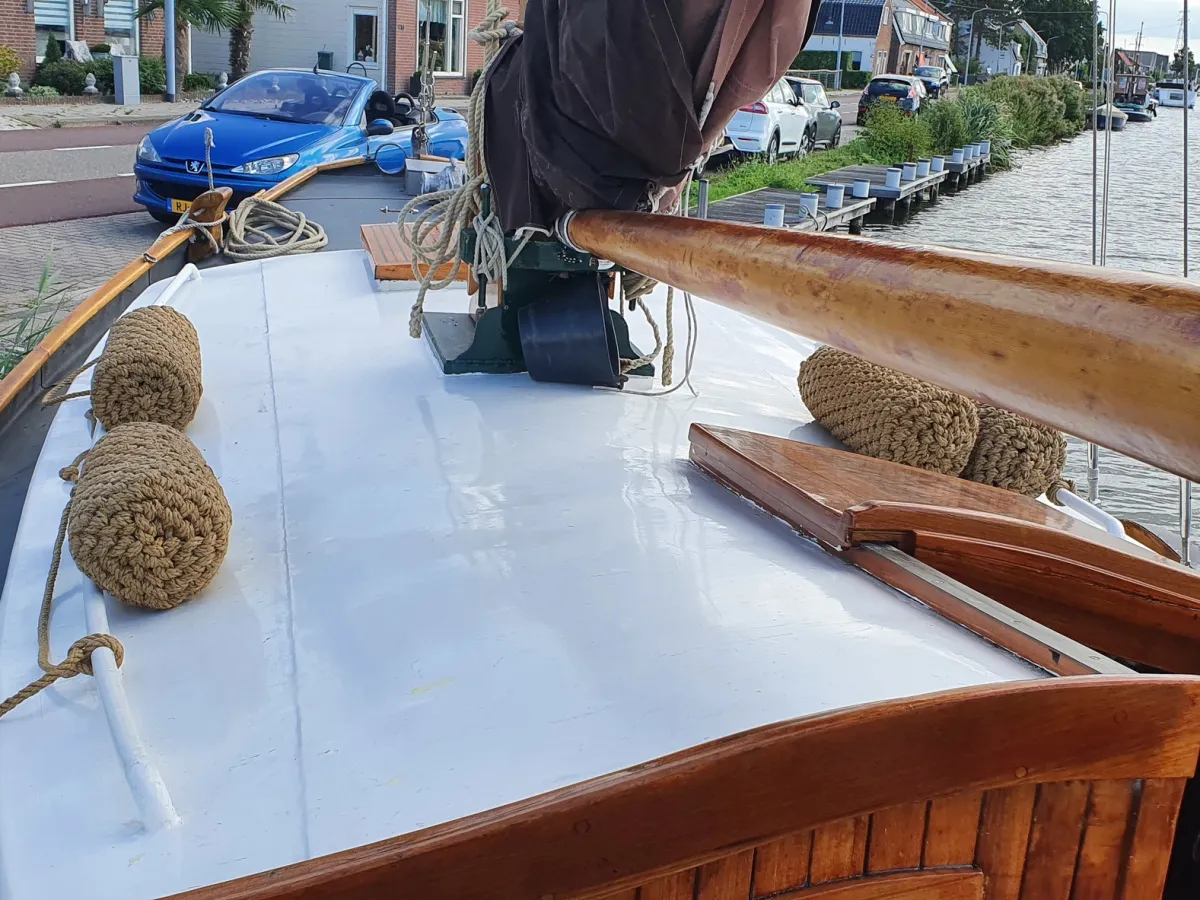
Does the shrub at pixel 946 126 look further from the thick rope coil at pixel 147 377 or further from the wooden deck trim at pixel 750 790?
the wooden deck trim at pixel 750 790

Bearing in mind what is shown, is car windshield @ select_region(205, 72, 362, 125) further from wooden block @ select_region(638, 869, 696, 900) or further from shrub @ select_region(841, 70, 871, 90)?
shrub @ select_region(841, 70, 871, 90)

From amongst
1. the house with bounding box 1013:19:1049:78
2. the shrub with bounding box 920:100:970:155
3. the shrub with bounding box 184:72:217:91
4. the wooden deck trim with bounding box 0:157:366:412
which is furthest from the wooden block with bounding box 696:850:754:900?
the shrub with bounding box 184:72:217:91

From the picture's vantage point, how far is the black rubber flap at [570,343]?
2.31 metres

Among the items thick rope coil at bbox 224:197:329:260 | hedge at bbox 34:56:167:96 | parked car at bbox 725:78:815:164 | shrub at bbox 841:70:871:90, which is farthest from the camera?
shrub at bbox 841:70:871:90

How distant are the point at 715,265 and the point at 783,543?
0.41m

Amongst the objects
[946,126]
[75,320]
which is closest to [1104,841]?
[75,320]

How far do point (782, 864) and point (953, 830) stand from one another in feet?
0.54

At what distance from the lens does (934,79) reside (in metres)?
37.7

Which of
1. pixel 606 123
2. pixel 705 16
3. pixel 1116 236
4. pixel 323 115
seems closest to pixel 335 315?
pixel 606 123

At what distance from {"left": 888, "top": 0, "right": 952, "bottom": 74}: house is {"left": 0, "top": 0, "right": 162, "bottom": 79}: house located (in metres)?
36.8

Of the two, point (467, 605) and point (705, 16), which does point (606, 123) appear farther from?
point (467, 605)

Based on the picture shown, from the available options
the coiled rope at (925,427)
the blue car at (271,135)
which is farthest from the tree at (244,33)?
the coiled rope at (925,427)

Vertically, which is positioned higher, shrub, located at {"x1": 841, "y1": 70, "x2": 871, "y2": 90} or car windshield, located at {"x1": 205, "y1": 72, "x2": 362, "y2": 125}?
shrub, located at {"x1": 841, "y1": 70, "x2": 871, "y2": 90}

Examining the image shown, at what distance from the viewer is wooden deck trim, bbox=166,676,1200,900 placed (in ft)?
3.08
